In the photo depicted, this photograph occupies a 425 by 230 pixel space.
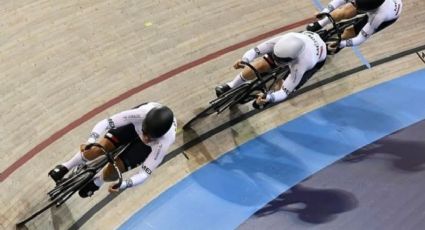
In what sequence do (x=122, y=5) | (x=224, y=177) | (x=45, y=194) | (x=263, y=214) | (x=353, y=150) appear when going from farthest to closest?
1. (x=122, y=5)
2. (x=353, y=150)
3. (x=224, y=177)
4. (x=263, y=214)
5. (x=45, y=194)

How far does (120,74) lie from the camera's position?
5789 mm

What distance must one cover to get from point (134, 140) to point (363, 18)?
109 inches

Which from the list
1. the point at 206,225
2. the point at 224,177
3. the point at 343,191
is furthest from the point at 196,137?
the point at 343,191

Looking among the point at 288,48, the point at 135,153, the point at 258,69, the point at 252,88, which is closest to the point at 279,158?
the point at 252,88

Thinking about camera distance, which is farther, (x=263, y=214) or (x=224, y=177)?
(x=224, y=177)

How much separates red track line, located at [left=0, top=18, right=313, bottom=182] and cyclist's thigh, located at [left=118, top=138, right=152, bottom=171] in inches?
38.5

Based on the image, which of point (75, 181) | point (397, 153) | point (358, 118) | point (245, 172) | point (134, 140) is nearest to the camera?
point (75, 181)

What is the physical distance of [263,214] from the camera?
5.04m

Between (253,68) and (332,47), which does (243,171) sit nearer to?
(253,68)

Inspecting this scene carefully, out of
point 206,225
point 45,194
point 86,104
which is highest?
point 86,104

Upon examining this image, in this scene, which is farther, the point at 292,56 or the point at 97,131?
the point at 292,56

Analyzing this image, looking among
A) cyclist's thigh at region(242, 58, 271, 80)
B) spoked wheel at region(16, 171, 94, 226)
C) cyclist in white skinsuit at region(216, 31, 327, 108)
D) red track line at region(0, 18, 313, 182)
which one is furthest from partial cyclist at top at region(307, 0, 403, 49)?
spoked wheel at region(16, 171, 94, 226)

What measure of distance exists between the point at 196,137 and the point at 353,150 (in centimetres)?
159

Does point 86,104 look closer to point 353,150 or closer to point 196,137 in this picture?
point 196,137
